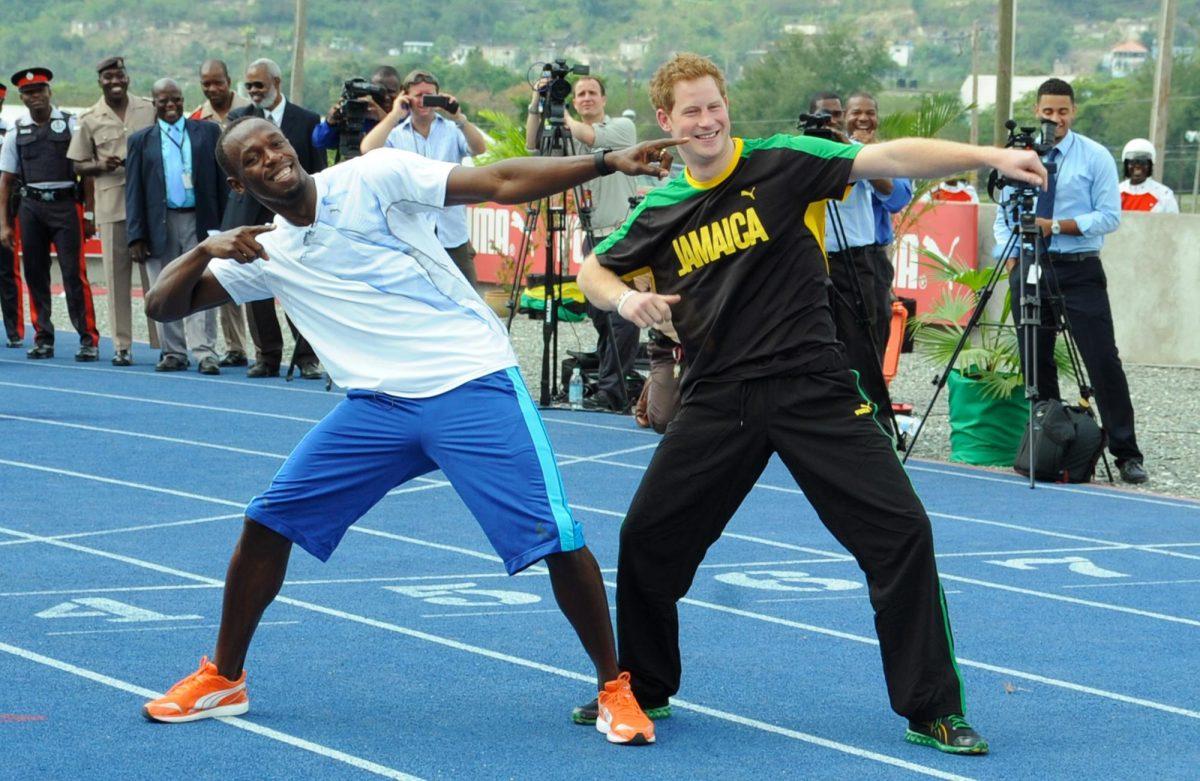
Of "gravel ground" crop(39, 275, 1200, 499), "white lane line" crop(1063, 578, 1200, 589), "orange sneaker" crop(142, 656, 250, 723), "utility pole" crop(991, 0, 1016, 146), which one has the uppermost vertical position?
"utility pole" crop(991, 0, 1016, 146)

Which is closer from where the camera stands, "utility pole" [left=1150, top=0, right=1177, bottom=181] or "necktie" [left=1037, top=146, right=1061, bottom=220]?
"necktie" [left=1037, top=146, right=1061, bottom=220]

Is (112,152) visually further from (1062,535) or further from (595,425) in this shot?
(1062,535)

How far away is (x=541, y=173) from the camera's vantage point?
4.75 metres

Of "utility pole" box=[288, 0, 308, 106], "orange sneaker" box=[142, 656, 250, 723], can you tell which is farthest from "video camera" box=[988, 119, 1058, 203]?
"utility pole" box=[288, 0, 308, 106]

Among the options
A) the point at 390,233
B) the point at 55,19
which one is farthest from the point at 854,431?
the point at 55,19

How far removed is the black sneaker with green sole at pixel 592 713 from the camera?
16.9ft

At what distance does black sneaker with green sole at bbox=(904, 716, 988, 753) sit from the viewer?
482 cm

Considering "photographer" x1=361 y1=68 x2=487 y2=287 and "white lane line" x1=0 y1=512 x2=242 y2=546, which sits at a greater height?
"photographer" x1=361 y1=68 x2=487 y2=287

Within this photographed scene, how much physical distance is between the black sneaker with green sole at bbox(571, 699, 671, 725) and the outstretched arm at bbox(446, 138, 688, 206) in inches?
56.0

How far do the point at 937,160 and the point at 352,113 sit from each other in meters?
7.64

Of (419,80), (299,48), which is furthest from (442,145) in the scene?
(299,48)

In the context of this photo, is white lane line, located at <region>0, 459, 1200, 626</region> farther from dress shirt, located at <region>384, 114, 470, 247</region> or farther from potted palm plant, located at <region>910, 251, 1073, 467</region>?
dress shirt, located at <region>384, 114, 470, 247</region>

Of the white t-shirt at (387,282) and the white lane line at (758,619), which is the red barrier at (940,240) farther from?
the white t-shirt at (387,282)

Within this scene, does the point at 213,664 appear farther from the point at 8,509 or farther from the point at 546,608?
the point at 8,509
